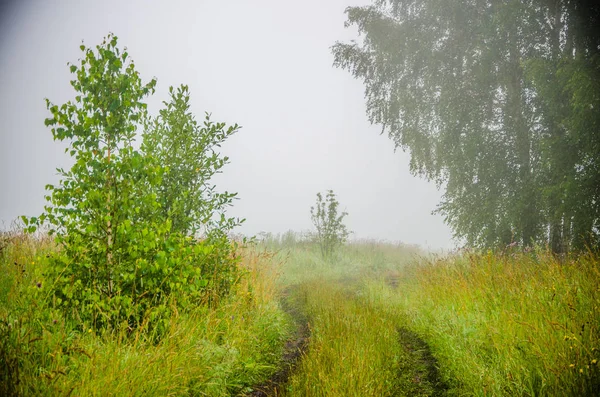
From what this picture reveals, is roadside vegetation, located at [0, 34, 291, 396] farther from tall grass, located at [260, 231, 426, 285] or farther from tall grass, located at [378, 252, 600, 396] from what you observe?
tall grass, located at [260, 231, 426, 285]

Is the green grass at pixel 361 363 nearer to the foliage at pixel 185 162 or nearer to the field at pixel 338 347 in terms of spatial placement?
the field at pixel 338 347

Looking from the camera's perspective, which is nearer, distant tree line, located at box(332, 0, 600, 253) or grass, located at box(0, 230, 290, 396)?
grass, located at box(0, 230, 290, 396)

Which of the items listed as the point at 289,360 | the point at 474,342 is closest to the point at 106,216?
the point at 289,360

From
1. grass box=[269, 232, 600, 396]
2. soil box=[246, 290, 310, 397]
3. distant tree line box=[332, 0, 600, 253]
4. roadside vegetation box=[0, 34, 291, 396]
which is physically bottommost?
soil box=[246, 290, 310, 397]

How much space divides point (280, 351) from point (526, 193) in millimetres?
8492

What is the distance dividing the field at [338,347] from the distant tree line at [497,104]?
12.4ft

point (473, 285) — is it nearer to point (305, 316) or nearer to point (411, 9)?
point (305, 316)

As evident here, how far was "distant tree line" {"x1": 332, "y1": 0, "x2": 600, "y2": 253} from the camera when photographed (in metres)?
6.96

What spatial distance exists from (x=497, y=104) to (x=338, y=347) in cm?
1046

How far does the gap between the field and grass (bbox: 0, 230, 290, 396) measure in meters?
0.02

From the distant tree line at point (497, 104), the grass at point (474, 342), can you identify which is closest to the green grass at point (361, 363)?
the grass at point (474, 342)

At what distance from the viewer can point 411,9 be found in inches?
460

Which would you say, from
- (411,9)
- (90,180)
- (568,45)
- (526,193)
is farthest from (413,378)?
(411,9)

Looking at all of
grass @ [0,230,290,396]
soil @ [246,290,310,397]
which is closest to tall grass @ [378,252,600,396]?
soil @ [246,290,310,397]
